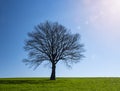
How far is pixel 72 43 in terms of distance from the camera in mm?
58375

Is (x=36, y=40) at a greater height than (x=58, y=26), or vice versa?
(x=58, y=26)

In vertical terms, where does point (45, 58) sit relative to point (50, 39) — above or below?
below

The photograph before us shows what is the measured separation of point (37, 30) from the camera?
2307 inches

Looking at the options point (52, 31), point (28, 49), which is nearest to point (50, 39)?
point (52, 31)

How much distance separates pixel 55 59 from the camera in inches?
2320

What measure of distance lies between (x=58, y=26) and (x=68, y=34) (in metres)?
3.08

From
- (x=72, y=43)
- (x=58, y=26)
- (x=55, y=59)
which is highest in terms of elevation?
(x=58, y=26)

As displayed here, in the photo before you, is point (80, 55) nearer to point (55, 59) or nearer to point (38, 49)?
point (55, 59)

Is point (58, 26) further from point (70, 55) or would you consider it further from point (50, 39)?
point (70, 55)

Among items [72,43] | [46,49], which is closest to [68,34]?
[72,43]

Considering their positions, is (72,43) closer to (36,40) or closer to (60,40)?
(60,40)

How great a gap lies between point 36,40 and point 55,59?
6456 millimetres

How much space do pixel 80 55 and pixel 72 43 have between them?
11.2ft

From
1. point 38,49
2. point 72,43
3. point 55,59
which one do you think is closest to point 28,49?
point 38,49
